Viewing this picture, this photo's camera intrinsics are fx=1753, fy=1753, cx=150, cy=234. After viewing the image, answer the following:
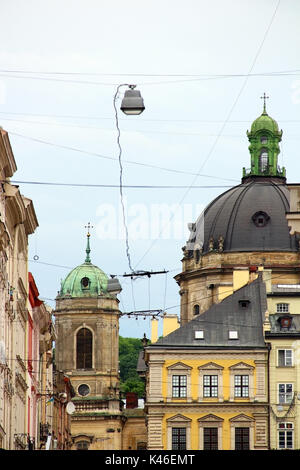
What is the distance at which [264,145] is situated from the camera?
157125mm

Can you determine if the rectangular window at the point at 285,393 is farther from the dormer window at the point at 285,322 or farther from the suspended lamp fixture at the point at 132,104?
the suspended lamp fixture at the point at 132,104

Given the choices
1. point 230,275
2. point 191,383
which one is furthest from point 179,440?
point 230,275

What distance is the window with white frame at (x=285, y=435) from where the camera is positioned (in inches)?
4134

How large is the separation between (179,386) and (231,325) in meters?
6.03

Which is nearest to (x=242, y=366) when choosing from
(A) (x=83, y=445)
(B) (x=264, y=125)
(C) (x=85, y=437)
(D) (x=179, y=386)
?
(D) (x=179, y=386)

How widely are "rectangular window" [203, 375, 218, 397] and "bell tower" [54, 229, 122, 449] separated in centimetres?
7262

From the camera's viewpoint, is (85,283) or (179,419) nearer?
(179,419)

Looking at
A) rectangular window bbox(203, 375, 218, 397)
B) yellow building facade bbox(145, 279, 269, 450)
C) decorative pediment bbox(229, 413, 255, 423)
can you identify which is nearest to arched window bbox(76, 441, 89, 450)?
yellow building facade bbox(145, 279, 269, 450)

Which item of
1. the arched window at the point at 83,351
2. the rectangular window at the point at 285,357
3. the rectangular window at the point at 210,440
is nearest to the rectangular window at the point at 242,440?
the rectangular window at the point at 210,440

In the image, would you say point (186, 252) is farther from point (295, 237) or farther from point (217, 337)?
point (217, 337)

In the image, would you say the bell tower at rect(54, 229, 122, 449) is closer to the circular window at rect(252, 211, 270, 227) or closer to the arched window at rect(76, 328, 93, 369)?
the arched window at rect(76, 328, 93, 369)

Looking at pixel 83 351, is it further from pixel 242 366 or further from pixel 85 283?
pixel 242 366

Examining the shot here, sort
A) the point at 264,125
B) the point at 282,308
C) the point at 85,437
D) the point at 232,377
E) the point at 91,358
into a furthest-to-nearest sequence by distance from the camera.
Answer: the point at 91,358, the point at 85,437, the point at 264,125, the point at 282,308, the point at 232,377
